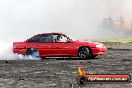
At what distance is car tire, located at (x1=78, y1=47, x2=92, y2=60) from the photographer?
21.7 m

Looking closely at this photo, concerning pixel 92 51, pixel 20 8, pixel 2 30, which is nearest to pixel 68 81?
pixel 92 51

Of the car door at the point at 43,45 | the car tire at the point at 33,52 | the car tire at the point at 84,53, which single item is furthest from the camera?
the car tire at the point at 33,52

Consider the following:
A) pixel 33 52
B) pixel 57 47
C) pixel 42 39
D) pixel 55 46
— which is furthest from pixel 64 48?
pixel 33 52

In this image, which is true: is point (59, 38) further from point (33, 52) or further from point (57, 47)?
point (33, 52)

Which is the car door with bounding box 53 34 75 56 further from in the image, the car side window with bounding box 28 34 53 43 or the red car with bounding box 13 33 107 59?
the car side window with bounding box 28 34 53 43

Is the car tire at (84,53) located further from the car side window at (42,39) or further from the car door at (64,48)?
the car side window at (42,39)

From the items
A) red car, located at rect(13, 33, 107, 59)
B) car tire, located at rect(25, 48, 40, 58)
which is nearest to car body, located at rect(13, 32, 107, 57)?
red car, located at rect(13, 33, 107, 59)

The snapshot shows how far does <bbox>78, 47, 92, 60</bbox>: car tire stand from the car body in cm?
Result: 13

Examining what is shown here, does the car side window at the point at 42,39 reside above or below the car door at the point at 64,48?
above

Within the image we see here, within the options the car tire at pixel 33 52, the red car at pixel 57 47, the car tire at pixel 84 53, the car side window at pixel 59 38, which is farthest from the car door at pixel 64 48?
the car tire at pixel 33 52

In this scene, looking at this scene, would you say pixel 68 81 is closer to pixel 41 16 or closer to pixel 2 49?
pixel 2 49

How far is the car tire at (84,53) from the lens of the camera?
2173 centimetres

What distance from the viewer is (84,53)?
21.8 m

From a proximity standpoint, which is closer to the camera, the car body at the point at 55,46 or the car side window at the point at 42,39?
the car body at the point at 55,46
